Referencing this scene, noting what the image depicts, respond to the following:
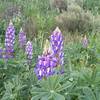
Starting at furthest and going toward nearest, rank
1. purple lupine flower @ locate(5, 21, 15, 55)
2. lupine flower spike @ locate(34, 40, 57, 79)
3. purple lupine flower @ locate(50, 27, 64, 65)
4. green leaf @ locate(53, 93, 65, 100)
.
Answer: purple lupine flower @ locate(5, 21, 15, 55) → purple lupine flower @ locate(50, 27, 64, 65) → lupine flower spike @ locate(34, 40, 57, 79) → green leaf @ locate(53, 93, 65, 100)

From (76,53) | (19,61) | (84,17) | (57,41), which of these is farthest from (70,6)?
(57,41)

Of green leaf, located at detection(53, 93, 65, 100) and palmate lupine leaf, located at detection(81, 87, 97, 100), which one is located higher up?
green leaf, located at detection(53, 93, 65, 100)

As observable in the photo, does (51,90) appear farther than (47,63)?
No

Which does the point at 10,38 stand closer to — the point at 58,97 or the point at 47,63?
the point at 47,63

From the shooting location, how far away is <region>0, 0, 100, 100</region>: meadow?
6.13 ft

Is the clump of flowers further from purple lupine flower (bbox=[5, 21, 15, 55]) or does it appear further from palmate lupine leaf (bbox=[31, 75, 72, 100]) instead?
purple lupine flower (bbox=[5, 21, 15, 55])

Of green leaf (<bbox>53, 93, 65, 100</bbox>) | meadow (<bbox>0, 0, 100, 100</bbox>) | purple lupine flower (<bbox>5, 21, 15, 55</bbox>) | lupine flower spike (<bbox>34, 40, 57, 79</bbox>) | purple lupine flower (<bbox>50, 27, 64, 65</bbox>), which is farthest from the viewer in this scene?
purple lupine flower (<bbox>5, 21, 15, 55</bbox>)

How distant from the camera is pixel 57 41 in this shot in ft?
7.65

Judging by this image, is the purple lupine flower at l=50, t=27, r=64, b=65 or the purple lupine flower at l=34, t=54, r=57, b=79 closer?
the purple lupine flower at l=34, t=54, r=57, b=79

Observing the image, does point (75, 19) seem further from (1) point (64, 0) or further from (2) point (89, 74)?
(2) point (89, 74)

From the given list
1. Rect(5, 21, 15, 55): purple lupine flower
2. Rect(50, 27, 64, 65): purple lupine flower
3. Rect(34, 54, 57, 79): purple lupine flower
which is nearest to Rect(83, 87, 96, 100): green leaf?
Rect(34, 54, 57, 79): purple lupine flower

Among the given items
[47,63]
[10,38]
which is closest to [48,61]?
[47,63]

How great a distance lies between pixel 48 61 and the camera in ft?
6.76

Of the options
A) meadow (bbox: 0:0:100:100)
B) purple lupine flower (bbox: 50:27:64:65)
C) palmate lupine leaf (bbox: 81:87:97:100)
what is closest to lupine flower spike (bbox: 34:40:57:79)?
meadow (bbox: 0:0:100:100)
